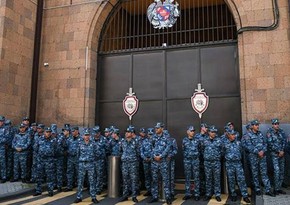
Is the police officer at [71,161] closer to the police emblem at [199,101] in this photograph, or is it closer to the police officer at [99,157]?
the police officer at [99,157]

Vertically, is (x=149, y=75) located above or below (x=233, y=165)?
above

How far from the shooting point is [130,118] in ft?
32.3

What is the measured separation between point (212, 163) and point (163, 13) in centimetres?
532

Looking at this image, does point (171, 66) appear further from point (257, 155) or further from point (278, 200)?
point (278, 200)

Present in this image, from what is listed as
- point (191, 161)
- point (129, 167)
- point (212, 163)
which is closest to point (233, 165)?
point (212, 163)

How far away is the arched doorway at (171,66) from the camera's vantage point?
908cm

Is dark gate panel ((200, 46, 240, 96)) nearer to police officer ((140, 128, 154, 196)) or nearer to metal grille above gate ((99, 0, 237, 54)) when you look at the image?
metal grille above gate ((99, 0, 237, 54))

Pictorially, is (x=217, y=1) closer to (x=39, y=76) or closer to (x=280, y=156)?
(x=280, y=156)

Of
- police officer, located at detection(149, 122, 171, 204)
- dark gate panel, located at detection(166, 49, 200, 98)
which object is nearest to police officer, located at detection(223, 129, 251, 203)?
→ police officer, located at detection(149, 122, 171, 204)

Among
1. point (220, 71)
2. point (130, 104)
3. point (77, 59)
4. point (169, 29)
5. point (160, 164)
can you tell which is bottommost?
point (160, 164)

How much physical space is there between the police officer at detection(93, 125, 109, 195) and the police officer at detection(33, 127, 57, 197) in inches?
43.6

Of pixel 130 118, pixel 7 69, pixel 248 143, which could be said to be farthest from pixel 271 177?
pixel 7 69

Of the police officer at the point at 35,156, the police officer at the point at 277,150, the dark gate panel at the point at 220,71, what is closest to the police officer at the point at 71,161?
the police officer at the point at 35,156

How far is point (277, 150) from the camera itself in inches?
276
